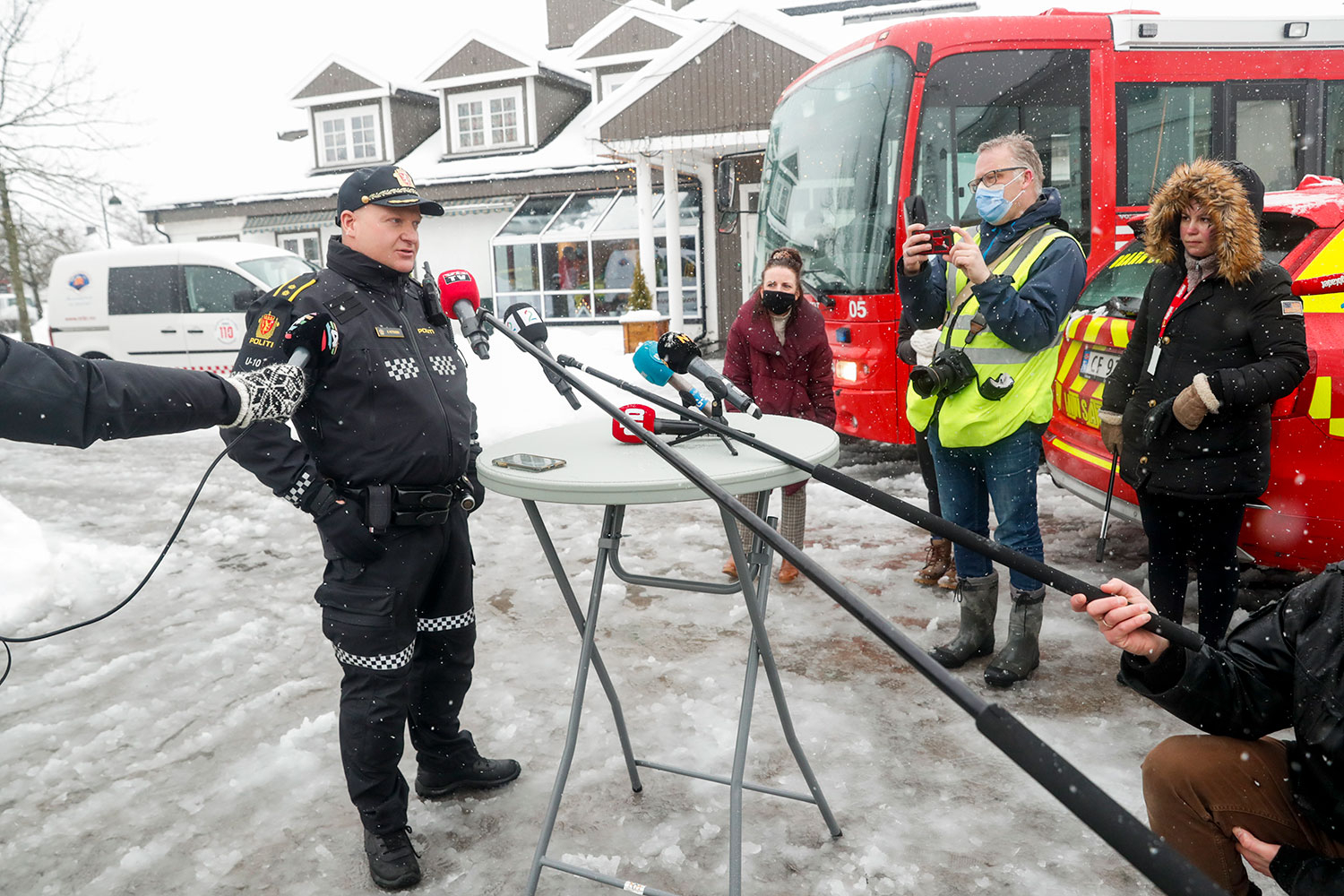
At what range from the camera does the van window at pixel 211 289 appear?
11.5 meters

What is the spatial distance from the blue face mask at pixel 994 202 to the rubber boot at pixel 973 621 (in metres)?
1.43

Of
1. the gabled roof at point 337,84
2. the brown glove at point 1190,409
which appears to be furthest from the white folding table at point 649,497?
the gabled roof at point 337,84

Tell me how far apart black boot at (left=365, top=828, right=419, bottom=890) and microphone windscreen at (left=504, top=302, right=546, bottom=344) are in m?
1.48

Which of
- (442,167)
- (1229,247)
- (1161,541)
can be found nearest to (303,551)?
(1161,541)

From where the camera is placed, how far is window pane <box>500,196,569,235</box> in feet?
59.7

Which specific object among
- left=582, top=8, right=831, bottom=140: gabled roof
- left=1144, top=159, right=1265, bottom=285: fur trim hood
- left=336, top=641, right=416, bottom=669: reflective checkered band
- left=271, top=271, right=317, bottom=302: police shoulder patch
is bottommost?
left=336, top=641, right=416, bottom=669: reflective checkered band

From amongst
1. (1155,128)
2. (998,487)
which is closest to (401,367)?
(998,487)

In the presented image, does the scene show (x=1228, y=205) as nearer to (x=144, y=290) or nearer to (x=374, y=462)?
(x=374, y=462)

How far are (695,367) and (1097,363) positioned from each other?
8.65 feet

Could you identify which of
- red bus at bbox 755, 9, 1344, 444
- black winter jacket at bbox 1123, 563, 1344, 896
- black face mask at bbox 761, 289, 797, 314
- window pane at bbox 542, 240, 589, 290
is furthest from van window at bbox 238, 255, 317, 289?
black winter jacket at bbox 1123, 563, 1344, 896

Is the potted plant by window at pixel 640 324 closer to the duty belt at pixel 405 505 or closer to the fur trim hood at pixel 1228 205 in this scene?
the fur trim hood at pixel 1228 205

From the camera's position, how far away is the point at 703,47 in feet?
43.2

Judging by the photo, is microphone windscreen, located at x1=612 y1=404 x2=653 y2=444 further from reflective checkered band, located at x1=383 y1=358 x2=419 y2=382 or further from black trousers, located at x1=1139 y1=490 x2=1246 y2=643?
black trousers, located at x1=1139 y1=490 x2=1246 y2=643

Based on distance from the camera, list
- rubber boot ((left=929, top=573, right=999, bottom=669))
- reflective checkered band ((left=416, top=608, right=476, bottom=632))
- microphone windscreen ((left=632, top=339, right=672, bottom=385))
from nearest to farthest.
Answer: microphone windscreen ((left=632, top=339, right=672, bottom=385)), reflective checkered band ((left=416, top=608, right=476, bottom=632)), rubber boot ((left=929, top=573, right=999, bottom=669))
